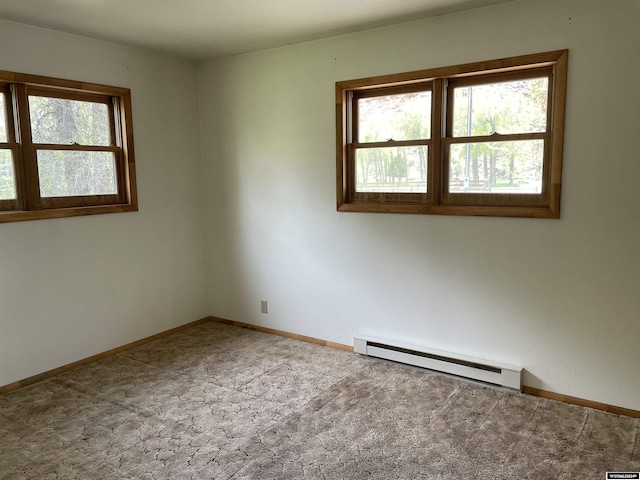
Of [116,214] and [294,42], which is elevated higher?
[294,42]

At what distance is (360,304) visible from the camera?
3.82 meters

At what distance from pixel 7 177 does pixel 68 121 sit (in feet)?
2.04

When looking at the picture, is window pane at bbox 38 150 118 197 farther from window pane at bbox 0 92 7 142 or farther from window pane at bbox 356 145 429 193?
window pane at bbox 356 145 429 193

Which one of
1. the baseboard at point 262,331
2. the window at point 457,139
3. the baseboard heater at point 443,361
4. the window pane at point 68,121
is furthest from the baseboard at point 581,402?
the window pane at point 68,121

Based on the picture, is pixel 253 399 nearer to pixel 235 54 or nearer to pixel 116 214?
pixel 116 214

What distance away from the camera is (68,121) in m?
3.57

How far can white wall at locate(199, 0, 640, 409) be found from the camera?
274cm

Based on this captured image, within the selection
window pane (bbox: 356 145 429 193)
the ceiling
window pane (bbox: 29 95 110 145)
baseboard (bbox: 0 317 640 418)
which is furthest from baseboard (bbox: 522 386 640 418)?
window pane (bbox: 29 95 110 145)

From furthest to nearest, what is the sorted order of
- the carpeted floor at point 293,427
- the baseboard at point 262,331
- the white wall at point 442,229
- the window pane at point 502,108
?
the window pane at point 502,108, the baseboard at point 262,331, the white wall at point 442,229, the carpeted floor at point 293,427

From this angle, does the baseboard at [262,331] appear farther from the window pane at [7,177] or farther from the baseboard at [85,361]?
the window pane at [7,177]

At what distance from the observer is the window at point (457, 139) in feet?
9.75

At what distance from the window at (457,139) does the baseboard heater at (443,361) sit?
102 cm

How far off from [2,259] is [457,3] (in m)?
3.42

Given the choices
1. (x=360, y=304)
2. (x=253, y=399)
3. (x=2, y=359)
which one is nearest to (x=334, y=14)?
(x=360, y=304)
